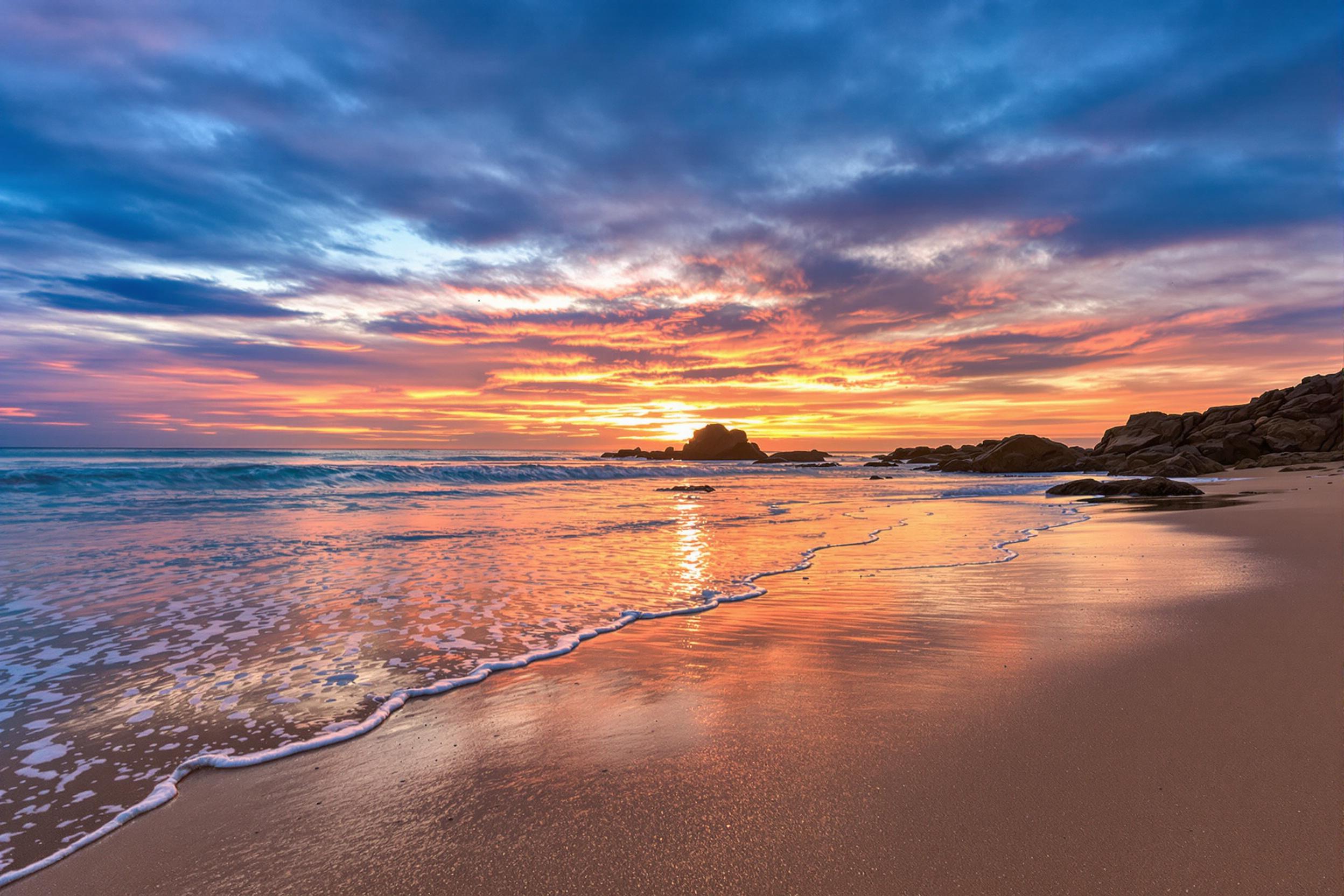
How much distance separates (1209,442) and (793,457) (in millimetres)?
59161

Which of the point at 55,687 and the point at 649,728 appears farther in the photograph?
the point at 55,687

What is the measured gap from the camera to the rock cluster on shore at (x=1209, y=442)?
3206 cm

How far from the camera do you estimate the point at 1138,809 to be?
2.78 metres

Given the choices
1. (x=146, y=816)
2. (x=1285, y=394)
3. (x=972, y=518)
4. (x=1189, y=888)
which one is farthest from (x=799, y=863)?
(x=1285, y=394)

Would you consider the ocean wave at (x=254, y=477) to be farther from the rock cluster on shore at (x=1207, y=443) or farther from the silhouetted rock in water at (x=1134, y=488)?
the silhouetted rock in water at (x=1134, y=488)

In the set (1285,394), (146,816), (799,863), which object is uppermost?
(1285,394)

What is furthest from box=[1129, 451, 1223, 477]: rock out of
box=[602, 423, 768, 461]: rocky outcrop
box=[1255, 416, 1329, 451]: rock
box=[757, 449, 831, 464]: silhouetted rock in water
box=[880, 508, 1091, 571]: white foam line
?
box=[602, 423, 768, 461]: rocky outcrop

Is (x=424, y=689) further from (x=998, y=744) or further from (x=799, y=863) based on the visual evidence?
(x=998, y=744)

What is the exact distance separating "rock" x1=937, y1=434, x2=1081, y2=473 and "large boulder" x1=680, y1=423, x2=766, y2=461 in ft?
178

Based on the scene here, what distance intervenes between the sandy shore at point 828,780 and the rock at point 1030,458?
42420mm

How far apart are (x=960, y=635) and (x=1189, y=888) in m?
3.58

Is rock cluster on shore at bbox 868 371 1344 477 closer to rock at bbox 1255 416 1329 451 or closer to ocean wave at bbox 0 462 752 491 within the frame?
rock at bbox 1255 416 1329 451

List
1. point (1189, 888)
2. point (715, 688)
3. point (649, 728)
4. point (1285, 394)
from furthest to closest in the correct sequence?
point (1285, 394) → point (715, 688) → point (649, 728) → point (1189, 888)

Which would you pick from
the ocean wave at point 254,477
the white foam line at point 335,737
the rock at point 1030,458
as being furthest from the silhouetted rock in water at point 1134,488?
the ocean wave at point 254,477
